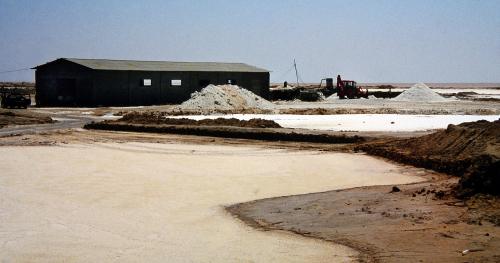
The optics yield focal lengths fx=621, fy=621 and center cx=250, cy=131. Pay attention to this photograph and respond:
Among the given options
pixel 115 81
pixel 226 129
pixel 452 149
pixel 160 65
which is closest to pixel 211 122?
pixel 226 129

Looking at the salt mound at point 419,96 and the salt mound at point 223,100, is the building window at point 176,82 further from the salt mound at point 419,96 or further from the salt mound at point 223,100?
the salt mound at point 419,96

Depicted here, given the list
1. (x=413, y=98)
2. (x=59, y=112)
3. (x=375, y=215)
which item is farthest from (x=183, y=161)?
(x=413, y=98)

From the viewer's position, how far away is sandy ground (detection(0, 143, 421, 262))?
25.7ft

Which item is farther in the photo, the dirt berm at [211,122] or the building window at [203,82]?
the building window at [203,82]

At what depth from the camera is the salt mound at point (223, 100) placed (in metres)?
38.4

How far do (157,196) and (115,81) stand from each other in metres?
33.0

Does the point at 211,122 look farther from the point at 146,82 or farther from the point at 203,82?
the point at 203,82

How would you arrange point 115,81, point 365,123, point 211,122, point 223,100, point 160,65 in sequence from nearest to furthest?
point 211,122 → point 365,123 → point 223,100 → point 115,81 → point 160,65

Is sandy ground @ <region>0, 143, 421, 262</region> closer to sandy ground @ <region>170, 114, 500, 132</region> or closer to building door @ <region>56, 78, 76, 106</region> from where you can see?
sandy ground @ <region>170, 114, 500, 132</region>

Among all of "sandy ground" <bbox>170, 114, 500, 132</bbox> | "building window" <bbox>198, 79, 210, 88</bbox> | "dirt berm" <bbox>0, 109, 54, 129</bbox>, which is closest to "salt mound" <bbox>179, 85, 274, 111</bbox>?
"building window" <bbox>198, 79, 210, 88</bbox>

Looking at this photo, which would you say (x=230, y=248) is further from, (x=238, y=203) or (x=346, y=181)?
(x=346, y=181)

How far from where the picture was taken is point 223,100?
3922 centimetres

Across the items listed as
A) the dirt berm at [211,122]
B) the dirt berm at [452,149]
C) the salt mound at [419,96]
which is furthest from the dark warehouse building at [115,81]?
the dirt berm at [452,149]

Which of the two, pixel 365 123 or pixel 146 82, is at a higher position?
pixel 146 82
